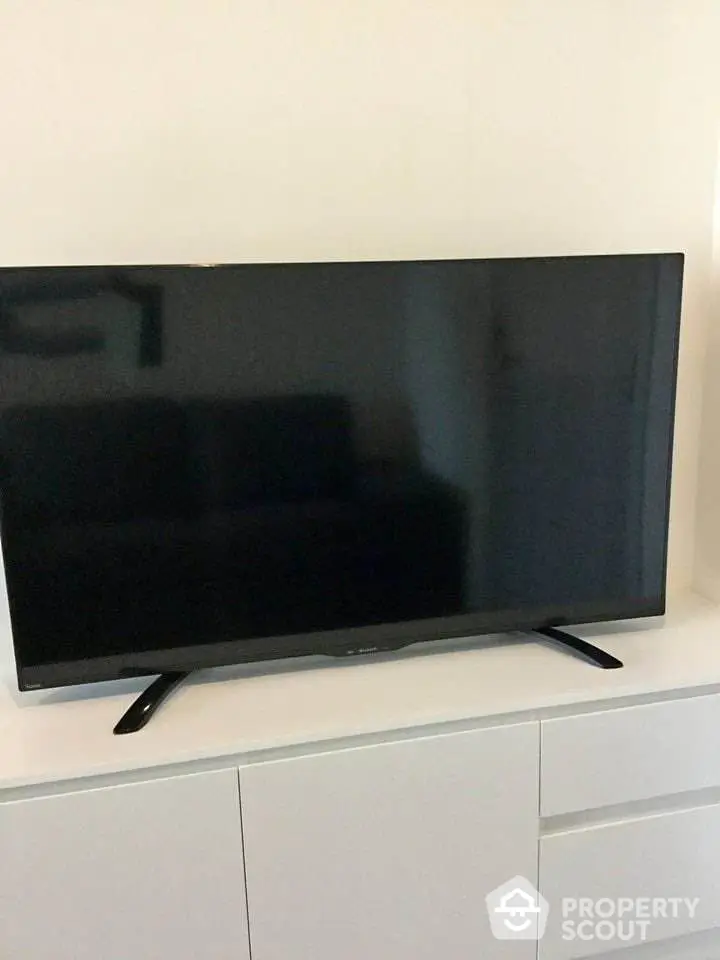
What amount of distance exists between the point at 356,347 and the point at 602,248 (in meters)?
0.67

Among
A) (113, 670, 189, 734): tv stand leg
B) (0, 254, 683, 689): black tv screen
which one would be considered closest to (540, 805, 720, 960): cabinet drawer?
(0, 254, 683, 689): black tv screen

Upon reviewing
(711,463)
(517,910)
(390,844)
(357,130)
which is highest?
(357,130)

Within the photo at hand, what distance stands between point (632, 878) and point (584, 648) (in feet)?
1.40

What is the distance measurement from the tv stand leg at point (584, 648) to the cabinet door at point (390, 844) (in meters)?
0.22

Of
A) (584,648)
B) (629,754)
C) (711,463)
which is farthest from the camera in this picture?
(711,463)

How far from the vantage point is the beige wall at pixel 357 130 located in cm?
169

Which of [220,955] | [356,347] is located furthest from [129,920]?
[356,347]

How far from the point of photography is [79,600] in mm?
1616

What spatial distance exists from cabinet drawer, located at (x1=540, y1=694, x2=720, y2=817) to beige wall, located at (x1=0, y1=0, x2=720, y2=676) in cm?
81

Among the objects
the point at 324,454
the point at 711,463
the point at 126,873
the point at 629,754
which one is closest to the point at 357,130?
the point at 324,454

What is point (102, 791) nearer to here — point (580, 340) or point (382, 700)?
point (382, 700)

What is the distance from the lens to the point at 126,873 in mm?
1495

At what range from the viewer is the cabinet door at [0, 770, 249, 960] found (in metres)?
1.46

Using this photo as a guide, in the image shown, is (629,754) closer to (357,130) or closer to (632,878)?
(632,878)
